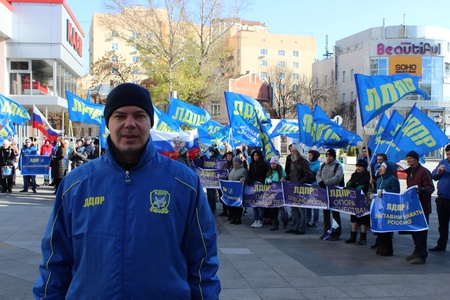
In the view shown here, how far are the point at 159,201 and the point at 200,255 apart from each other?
1.18 ft

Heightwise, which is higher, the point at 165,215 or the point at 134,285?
the point at 165,215

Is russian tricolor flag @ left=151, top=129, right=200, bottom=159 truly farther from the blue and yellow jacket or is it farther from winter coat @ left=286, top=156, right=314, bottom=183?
the blue and yellow jacket

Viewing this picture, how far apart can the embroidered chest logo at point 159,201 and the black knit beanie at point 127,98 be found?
464mm

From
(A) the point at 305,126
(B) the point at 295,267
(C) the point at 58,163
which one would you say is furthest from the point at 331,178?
(C) the point at 58,163

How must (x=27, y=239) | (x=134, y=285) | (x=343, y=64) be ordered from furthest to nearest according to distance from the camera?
(x=343, y=64) < (x=27, y=239) < (x=134, y=285)

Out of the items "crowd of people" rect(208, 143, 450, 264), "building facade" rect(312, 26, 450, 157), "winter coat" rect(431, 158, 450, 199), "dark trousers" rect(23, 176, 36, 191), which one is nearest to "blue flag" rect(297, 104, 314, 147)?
"crowd of people" rect(208, 143, 450, 264)

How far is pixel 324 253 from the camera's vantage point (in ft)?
29.0

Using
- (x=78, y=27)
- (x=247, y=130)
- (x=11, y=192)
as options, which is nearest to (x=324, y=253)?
(x=247, y=130)

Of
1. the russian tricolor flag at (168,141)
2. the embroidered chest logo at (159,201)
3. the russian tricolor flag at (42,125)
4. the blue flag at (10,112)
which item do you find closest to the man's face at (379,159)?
the russian tricolor flag at (168,141)

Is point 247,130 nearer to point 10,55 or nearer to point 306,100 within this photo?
point 10,55

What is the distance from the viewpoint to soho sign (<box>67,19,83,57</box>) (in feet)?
112

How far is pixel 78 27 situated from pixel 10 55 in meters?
8.84

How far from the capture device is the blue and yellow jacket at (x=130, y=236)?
230 centimetres

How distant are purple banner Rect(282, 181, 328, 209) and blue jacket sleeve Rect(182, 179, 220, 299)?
8004 millimetres
